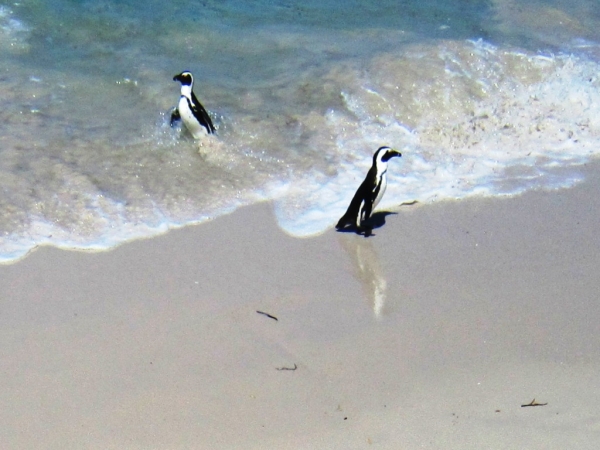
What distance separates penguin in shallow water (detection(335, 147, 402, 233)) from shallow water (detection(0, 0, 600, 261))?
0.58 feet

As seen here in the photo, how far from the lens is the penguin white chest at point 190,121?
6059mm

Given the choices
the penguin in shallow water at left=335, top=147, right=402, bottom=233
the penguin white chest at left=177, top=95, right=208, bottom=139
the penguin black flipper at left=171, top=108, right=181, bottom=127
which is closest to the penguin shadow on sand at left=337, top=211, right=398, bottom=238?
the penguin in shallow water at left=335, top=147, right=402, bottom=233

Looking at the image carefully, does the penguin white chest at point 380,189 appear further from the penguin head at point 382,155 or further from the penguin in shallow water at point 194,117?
the penguin in shallow water at point 194,117

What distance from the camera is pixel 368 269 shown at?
4.44 m

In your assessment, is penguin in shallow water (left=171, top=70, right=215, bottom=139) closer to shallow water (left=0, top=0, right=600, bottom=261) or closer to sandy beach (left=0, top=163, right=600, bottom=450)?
shallow water (left=0, top=0, right=600, bottom=261)

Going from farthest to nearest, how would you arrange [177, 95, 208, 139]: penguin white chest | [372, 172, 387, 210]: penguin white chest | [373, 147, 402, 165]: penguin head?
[177, 95, 208, 139]: penguin white chest
[373, 147, 402, 165]: penguin head
[372, 172, 387, 210]: penguin white chest

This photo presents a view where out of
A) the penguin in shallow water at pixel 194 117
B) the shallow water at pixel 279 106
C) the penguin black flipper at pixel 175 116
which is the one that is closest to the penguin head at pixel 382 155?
the shallow water at pixel 279 106

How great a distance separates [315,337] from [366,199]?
1228 millimetres

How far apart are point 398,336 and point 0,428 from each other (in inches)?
72.5

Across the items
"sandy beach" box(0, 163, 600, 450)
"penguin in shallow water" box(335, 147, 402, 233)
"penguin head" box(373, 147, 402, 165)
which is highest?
"penguin head" box(373, 147, 402, 165)

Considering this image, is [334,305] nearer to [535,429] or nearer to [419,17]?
[535,429]

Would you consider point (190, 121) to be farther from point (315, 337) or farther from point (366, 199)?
point (315, 337)

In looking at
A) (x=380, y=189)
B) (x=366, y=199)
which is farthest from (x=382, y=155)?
(x=366, y=199)

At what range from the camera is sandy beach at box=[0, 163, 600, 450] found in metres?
3.29
